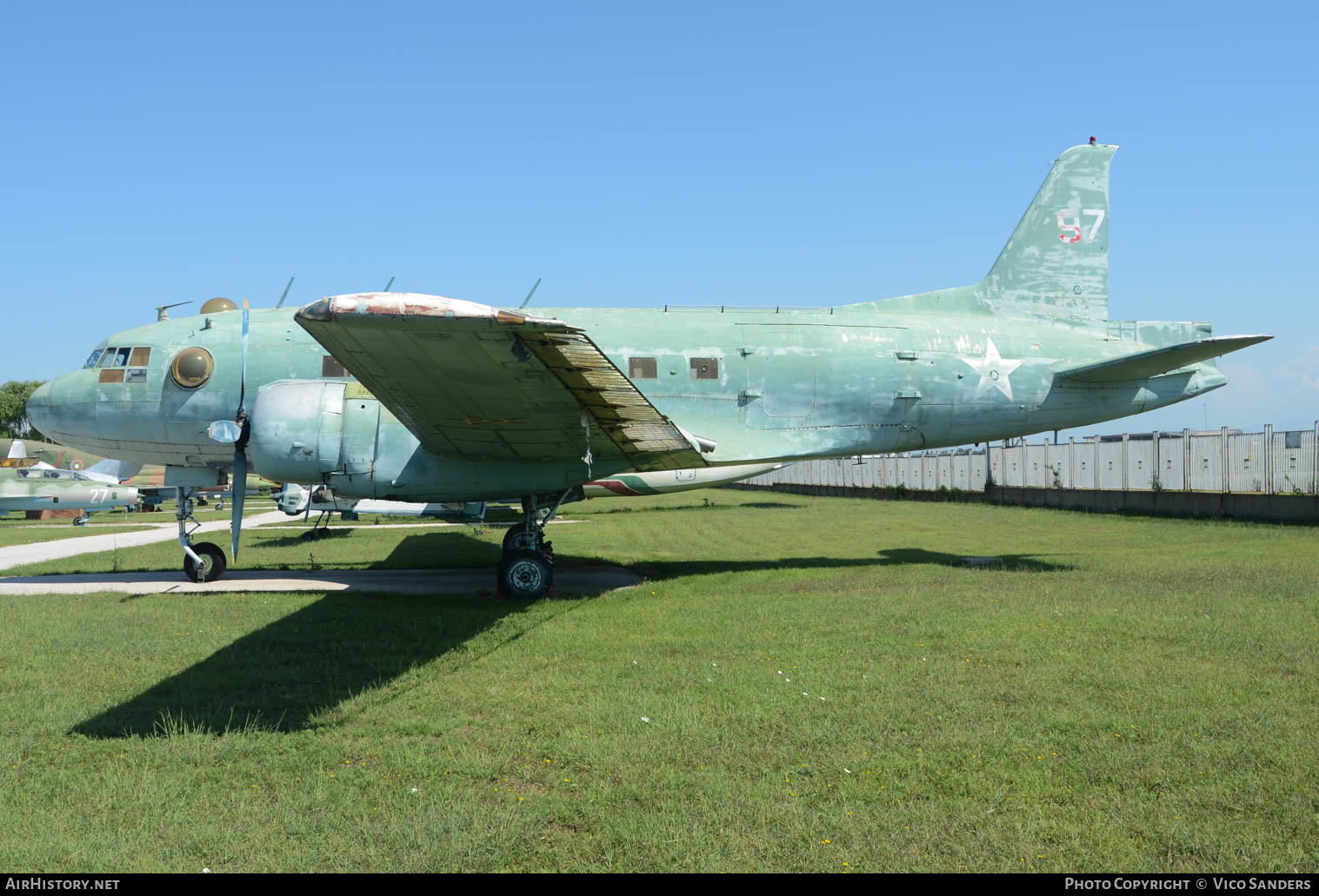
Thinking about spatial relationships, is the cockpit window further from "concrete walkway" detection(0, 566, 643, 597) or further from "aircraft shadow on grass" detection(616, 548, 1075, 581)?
"aircraft shadow on grass" detection(616, 548, 1075, 581)

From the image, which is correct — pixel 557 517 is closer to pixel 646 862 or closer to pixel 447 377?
pixel 447 377

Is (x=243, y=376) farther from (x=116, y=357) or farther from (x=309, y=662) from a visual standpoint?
(x=309, y=662)

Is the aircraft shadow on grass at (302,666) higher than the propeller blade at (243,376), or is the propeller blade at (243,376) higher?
the propeller blade at (243,376)

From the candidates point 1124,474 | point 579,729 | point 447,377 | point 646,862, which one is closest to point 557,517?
point 1124,474

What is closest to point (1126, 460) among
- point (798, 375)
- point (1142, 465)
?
point (1142, 465)

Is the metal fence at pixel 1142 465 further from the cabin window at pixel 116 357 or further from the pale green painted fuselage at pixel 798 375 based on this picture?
the cabin window at pixel 116 357

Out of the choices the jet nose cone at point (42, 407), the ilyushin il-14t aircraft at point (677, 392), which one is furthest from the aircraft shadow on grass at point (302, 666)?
the jet nose cone at point (42, 407)

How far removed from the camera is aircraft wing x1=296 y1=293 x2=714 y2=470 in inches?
306

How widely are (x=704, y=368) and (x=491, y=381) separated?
21.3ft

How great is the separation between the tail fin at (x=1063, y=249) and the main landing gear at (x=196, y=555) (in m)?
16.6

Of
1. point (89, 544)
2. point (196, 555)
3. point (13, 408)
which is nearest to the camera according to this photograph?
point (196, 555)

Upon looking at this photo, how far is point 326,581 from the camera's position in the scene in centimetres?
1706

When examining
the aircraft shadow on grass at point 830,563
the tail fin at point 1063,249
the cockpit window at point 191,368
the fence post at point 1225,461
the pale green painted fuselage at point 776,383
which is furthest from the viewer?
the fence post at point 1225,461

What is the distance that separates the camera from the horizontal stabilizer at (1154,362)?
15.3m
